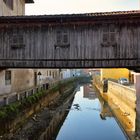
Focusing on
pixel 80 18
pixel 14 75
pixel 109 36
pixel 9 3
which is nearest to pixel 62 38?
pixel 80 18

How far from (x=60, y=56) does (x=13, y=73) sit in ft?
34.7

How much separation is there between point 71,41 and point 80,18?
1.55 m

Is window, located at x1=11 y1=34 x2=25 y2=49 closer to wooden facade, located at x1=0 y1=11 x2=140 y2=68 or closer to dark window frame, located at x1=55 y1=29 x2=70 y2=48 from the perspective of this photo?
wooden facade, located at x1=0 y1=11 x2=140 y2=68

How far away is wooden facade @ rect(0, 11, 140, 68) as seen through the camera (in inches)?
737

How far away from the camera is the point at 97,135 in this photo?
24.0 m

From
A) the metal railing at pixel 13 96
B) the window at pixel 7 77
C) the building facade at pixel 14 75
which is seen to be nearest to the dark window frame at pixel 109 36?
the building facade at pixel 14 75

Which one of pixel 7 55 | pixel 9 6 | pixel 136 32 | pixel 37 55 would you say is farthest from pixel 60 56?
pixel 9 6

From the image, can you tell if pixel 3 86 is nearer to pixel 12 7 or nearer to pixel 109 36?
pixel 12 7

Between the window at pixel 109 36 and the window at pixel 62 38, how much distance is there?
2.22 meters

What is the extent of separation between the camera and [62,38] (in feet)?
64.9

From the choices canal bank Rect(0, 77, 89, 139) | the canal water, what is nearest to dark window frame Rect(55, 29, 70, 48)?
canal bank Rect(0, 77, 89, 139)

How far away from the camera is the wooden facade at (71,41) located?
61.4ft

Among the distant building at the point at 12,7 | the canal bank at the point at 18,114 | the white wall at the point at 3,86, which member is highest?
the distant building at the point at 12,7

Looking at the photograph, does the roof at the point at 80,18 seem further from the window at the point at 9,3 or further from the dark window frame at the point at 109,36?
the window at the point at 9,3
